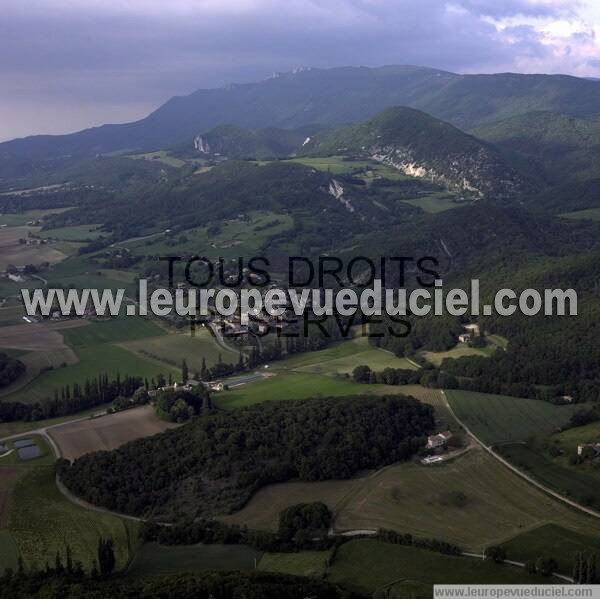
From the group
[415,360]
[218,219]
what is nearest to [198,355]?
[415,360]

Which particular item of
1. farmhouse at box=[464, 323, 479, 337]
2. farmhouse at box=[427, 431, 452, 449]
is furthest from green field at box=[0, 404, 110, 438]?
farmhouse at box=[464, 323, 479, 337]

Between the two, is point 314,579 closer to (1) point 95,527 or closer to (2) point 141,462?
(1) point 95,527

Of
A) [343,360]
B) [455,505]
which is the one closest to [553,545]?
[455,505]

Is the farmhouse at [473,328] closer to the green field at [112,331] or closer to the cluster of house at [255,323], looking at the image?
the cluster of house at [255,323]

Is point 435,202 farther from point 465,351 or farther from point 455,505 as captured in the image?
point 455,505

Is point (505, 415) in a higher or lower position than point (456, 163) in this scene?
lower

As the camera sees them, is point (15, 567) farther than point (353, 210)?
No
